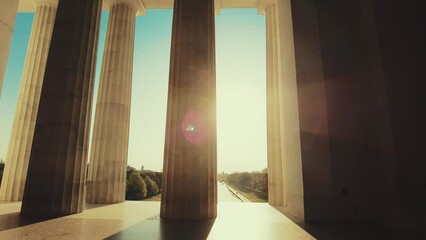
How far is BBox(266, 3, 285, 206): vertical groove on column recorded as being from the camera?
43.4m

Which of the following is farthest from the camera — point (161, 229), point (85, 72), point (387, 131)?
point (85, 72)

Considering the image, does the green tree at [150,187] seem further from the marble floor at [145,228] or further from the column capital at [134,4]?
the marble floor at [145,228]

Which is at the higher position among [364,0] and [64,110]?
[364,0]

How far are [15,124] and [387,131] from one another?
192 ft

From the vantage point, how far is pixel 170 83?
3056cm

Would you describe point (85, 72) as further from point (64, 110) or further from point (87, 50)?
point (64, 110)

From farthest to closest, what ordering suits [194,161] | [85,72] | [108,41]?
[108,41] → [85,72] → [194,161]

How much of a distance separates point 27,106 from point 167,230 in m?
44.0

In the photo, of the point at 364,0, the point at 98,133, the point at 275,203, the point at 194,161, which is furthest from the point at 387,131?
the point at 98,133

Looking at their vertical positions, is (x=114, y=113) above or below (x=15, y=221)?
above

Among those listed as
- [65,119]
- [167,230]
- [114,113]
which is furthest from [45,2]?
[167,230]

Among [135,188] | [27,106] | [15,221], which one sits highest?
[27,106]

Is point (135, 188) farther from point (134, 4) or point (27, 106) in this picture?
point (134, 4)

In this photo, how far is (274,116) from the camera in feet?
152
